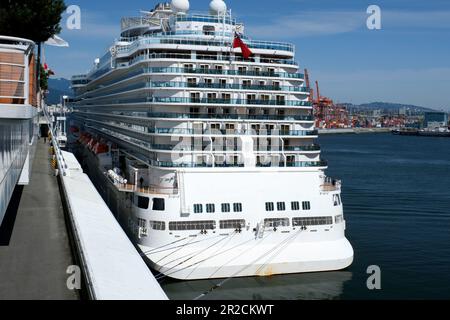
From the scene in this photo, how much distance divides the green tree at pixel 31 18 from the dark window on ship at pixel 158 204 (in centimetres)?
1493

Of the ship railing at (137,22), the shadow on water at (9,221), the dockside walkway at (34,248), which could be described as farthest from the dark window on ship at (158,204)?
the ship railing at (137,22)

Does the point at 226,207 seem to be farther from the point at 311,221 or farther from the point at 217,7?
the point at 217,7

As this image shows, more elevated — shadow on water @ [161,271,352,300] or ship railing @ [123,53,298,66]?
Answer: ship railing @ [123,53,298,66]

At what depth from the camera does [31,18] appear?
3186 cm

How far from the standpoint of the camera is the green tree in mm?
31125

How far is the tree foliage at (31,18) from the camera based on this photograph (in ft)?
102

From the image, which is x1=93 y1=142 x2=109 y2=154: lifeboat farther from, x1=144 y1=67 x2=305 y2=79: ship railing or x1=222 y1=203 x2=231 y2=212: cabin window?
x1=222 y1=203 x2=231 y2=212: cabin window

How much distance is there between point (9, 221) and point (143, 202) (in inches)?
355

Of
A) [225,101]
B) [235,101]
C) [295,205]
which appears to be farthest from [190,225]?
[235,101]

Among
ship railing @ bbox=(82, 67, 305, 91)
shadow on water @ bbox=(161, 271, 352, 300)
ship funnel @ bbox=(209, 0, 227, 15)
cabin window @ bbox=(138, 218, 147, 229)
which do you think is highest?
ship funnel @ bbox=(209, 0, 227, 15)

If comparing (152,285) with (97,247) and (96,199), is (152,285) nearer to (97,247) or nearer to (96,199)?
(97,247)

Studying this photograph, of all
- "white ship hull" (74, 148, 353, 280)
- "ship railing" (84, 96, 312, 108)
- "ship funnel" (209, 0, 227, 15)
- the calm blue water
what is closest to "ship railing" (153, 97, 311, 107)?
"ship railing" (84, 96, 312, 108)

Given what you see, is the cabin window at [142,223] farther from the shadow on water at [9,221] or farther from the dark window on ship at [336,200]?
the dark window on ship at [336,200]
